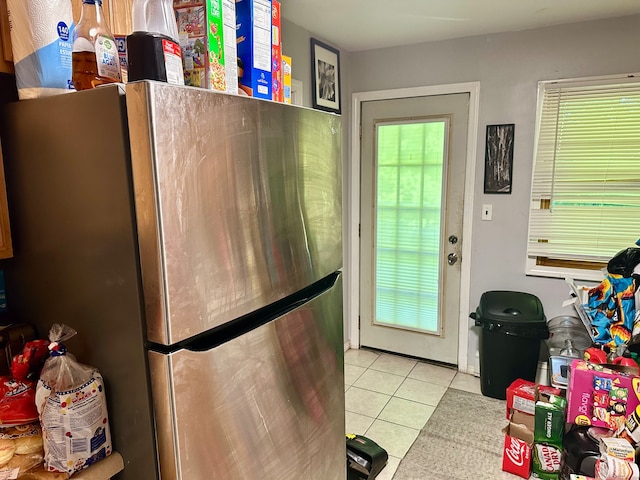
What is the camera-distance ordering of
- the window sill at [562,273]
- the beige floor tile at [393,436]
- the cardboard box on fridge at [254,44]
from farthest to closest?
the window sill at [562,273], the beige floor tile at [393,436], the cardboard box on fridge at [254,44]

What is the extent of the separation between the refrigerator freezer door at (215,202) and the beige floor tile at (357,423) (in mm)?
1748

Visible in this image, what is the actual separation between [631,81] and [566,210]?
83cm

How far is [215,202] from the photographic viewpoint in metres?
0.86

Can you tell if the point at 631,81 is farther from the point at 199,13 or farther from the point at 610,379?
the point at 199,13

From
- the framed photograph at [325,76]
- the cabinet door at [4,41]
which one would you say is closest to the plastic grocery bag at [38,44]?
the cabinet door at [4,41]

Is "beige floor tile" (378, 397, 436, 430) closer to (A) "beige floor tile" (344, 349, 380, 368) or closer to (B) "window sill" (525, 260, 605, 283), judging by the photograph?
(A) "beige floor tile" (344, 349, 380, 368)

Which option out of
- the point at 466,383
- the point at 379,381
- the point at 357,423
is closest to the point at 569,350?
the point at 466,383

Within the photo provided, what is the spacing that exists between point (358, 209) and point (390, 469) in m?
1.91

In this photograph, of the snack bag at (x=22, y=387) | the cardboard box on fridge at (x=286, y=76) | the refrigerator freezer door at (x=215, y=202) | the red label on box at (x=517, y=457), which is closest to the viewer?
the refrigerator freezer door at (x=215, y=202)

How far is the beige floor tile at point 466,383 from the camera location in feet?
9.92

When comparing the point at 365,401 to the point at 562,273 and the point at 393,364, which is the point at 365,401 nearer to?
the point at 393,364

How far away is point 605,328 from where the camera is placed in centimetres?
233

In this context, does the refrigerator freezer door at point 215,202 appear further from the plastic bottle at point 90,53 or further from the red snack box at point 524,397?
the red snack box at point 524,397

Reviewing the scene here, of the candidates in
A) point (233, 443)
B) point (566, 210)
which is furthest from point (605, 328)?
point (233, 443)
